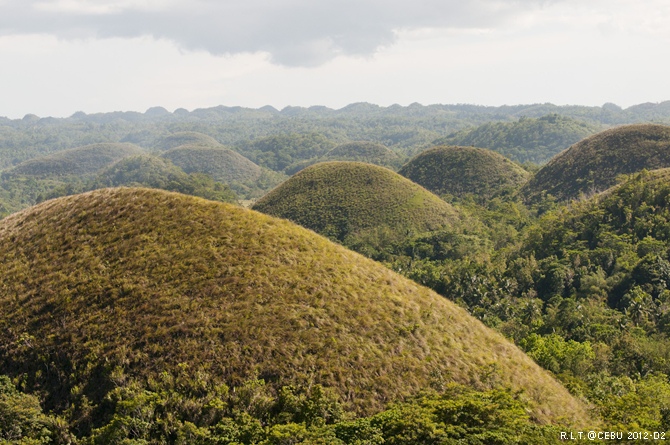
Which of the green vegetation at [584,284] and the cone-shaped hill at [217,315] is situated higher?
the cone-shaped hill at [217,315]

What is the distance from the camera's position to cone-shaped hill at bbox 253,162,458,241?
244ft

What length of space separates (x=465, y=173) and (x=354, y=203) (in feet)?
161

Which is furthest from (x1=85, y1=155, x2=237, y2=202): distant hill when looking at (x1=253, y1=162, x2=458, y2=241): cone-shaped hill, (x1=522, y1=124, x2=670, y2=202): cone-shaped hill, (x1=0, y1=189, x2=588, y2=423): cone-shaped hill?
(x1=0, y1=189, x2=588, y2=423): cone-shaped hill

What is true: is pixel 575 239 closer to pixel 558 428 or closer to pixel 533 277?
pixel 533 277

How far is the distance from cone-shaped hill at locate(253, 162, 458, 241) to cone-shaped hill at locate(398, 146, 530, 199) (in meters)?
30.3

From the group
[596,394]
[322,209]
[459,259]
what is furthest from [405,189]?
[596,394]

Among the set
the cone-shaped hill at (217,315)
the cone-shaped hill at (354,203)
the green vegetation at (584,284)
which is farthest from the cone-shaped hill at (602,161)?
the cone-shaped hill at (217,315)

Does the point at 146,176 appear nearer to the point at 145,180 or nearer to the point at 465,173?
the point at 145,180

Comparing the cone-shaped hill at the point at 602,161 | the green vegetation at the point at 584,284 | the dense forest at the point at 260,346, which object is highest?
the cone-shaped hill at the point at 602,161

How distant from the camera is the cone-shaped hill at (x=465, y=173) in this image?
110 metres

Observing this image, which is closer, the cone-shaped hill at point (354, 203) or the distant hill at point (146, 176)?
the cone-shaped hill at point (354, 203)

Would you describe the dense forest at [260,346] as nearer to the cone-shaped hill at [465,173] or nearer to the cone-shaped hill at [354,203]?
the cone-shaped hill at [354,203]

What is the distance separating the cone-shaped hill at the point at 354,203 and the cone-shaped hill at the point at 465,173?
30.3 metres

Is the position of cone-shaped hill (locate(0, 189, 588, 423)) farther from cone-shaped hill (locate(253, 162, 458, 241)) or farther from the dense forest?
cone-shaped hill (locate(253, 162, 458, 241))
